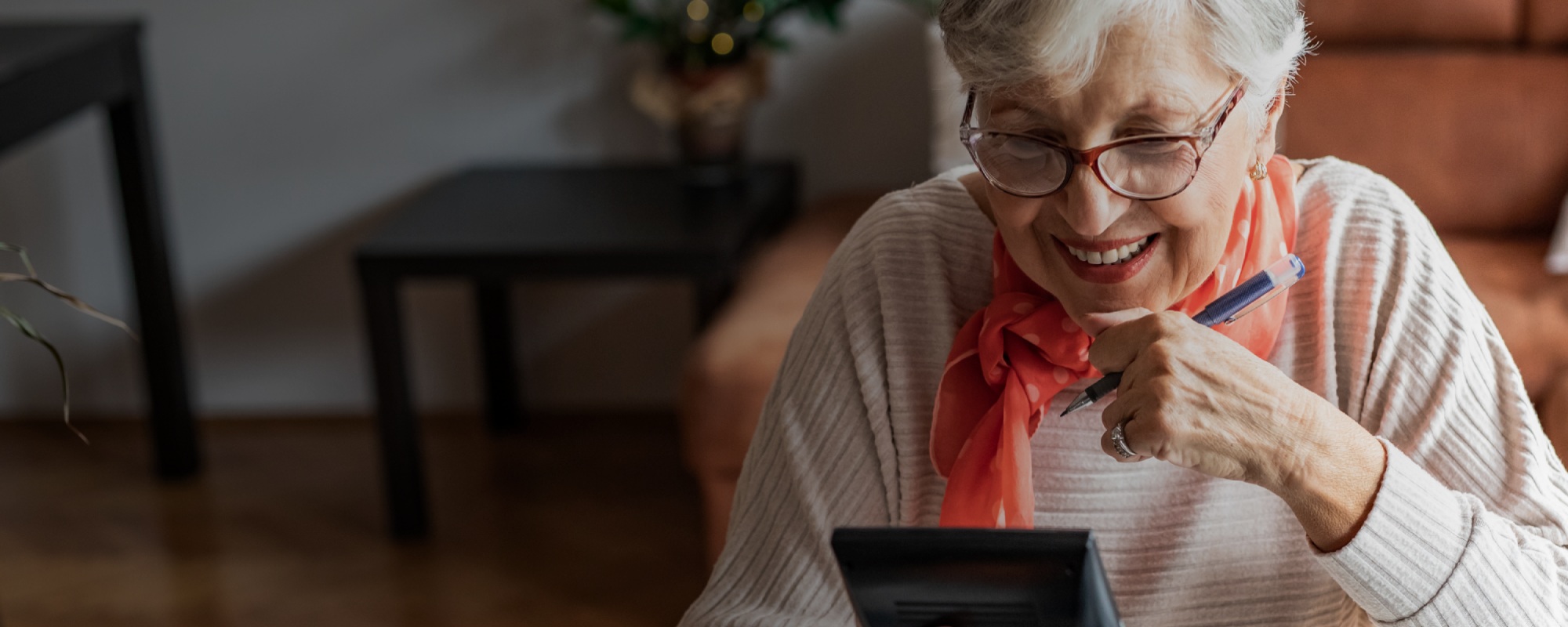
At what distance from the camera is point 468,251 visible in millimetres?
2279

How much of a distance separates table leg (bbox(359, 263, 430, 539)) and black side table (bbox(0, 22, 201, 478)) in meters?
0.57

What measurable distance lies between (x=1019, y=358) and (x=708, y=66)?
1654mm

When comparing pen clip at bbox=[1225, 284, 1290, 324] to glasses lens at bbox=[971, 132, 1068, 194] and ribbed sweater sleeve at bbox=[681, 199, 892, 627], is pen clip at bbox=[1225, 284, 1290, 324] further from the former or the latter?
ribbed sweater sleeve at bbox=[681, 199, 892, 627]

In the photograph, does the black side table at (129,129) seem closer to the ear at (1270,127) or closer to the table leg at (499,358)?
the table leg at (499,358)

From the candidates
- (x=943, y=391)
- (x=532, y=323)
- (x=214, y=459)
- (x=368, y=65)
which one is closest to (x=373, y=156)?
(x=368, y=65)

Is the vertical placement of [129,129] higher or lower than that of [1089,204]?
lower

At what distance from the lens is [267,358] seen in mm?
3074

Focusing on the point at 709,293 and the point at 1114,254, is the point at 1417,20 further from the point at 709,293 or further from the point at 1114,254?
the point at 1114,254

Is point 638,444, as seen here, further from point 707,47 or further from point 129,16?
point 129,16

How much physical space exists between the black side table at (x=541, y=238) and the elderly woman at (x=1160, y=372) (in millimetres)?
1171

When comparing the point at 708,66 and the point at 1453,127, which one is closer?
the point at 1453,127

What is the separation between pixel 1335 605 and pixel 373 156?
230cm

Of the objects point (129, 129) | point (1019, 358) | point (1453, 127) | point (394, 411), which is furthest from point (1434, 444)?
point (129, 129)

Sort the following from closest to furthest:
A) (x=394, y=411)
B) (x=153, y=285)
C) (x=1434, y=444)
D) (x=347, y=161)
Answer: (x=1434, y=444) → (x=394, y=411) → (x=153, y=285) → (x=347, y=161)
